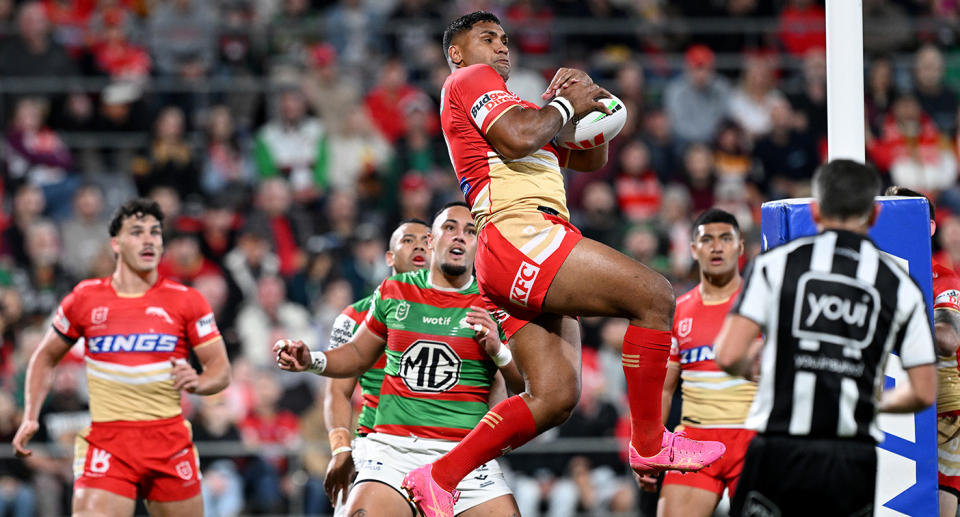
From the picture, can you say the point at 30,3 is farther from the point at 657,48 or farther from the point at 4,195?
the point at 657,48

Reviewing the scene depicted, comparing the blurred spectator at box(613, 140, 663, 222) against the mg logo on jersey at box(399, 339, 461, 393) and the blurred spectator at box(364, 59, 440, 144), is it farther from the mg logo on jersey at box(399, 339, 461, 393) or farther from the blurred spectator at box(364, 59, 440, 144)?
the mg logo on jersey at box(399, 339, 461, 393)

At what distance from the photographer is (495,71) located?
250 inches

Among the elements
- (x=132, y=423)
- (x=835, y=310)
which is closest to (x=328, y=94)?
(x=132, y=423)

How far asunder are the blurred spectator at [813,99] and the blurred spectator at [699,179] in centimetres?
160

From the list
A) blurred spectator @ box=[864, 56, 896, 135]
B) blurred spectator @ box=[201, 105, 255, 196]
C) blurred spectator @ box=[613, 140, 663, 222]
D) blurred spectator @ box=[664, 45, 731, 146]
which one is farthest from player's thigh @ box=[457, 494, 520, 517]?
blurred spectator @ box=[864, 56, 896, 135]

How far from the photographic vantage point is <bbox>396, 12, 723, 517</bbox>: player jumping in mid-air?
5.95 m

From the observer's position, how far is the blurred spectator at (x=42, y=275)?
41.9 feet

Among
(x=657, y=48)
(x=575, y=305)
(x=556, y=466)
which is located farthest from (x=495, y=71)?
(x=657, y=48)

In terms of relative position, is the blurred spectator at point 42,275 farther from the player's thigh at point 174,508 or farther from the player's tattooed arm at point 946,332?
the player's tattooed arm at point 946,332

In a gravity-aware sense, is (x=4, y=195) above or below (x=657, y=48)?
below

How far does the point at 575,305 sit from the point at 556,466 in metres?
6.41

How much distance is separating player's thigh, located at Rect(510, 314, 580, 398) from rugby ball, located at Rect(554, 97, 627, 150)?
903mm

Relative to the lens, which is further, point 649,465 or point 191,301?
point 191,301

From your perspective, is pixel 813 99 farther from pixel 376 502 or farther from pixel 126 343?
pixel 376 502
